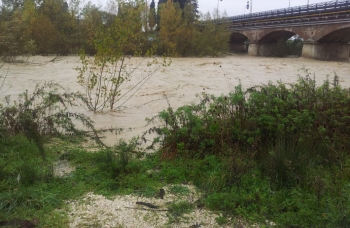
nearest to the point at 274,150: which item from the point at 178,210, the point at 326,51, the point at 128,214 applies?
the point at 178,210

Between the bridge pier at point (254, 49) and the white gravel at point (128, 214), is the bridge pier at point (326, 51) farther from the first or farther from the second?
the white gravel at point (128, 214)

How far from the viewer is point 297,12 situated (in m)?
40.6

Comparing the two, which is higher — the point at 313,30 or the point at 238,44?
the point at 313,30

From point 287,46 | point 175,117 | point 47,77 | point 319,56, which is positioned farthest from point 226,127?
point 287,46

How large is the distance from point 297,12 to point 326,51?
5.58m

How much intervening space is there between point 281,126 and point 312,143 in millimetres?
514

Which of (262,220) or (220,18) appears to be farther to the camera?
(220,18)

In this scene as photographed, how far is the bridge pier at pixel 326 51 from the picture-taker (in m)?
37.1

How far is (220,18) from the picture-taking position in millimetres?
44469

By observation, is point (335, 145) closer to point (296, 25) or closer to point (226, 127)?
point (226, 127)

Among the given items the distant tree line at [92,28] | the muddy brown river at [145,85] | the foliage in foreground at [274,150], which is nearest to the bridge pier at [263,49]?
the distant tree line at [92,28]

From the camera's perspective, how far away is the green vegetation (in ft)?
14.4

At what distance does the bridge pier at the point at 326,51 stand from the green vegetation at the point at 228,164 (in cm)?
3171

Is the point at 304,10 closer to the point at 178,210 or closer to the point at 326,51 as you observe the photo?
the point at 326,51
